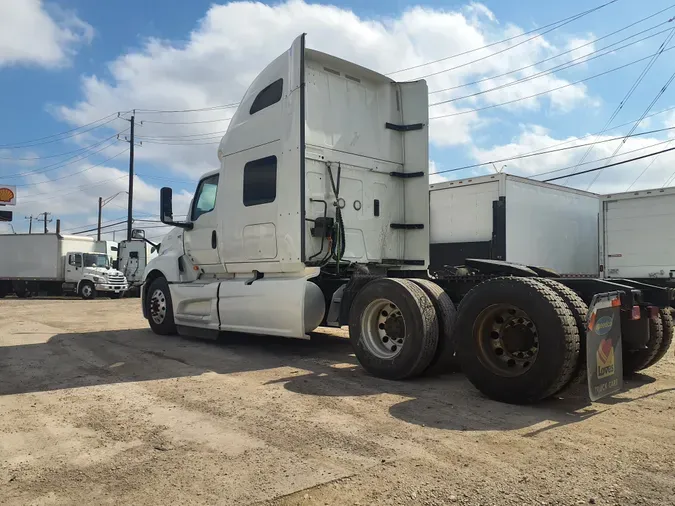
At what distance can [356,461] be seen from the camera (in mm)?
3684

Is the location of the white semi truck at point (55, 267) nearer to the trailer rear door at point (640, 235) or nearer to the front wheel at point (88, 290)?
the front wheel at point (88, 290)

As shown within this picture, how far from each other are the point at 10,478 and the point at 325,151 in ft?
18.8

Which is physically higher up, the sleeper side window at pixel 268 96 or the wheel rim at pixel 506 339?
the sleeper side window at pixel 268 96

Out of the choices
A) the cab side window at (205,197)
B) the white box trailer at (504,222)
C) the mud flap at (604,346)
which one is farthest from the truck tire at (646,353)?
the cab side window at (205,197)

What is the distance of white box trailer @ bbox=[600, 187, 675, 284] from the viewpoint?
12.8 m

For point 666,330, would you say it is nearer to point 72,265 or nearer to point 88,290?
point 88,290

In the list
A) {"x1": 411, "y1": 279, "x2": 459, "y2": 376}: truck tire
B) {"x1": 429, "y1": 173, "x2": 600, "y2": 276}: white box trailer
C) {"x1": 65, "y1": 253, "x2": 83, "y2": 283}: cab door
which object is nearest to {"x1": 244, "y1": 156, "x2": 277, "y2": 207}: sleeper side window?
{"x1": 411, "y1": 279, "x2": 459, "y2": 376}: truck tire

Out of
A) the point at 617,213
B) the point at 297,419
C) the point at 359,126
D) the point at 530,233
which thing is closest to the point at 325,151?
the point at 359,126

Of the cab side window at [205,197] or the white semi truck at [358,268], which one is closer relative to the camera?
the white semi truck at [358,268]

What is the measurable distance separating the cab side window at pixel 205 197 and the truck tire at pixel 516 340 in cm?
550

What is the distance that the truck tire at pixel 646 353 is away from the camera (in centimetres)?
588

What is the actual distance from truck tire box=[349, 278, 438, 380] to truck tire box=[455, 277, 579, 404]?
23.2 inches

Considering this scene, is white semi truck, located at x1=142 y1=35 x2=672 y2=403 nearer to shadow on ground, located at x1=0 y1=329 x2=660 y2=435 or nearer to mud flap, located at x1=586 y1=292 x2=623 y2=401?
mud flap, located at x1=586 y1=292 x2=623 y2=401

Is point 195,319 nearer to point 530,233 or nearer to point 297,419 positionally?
point 297,419
